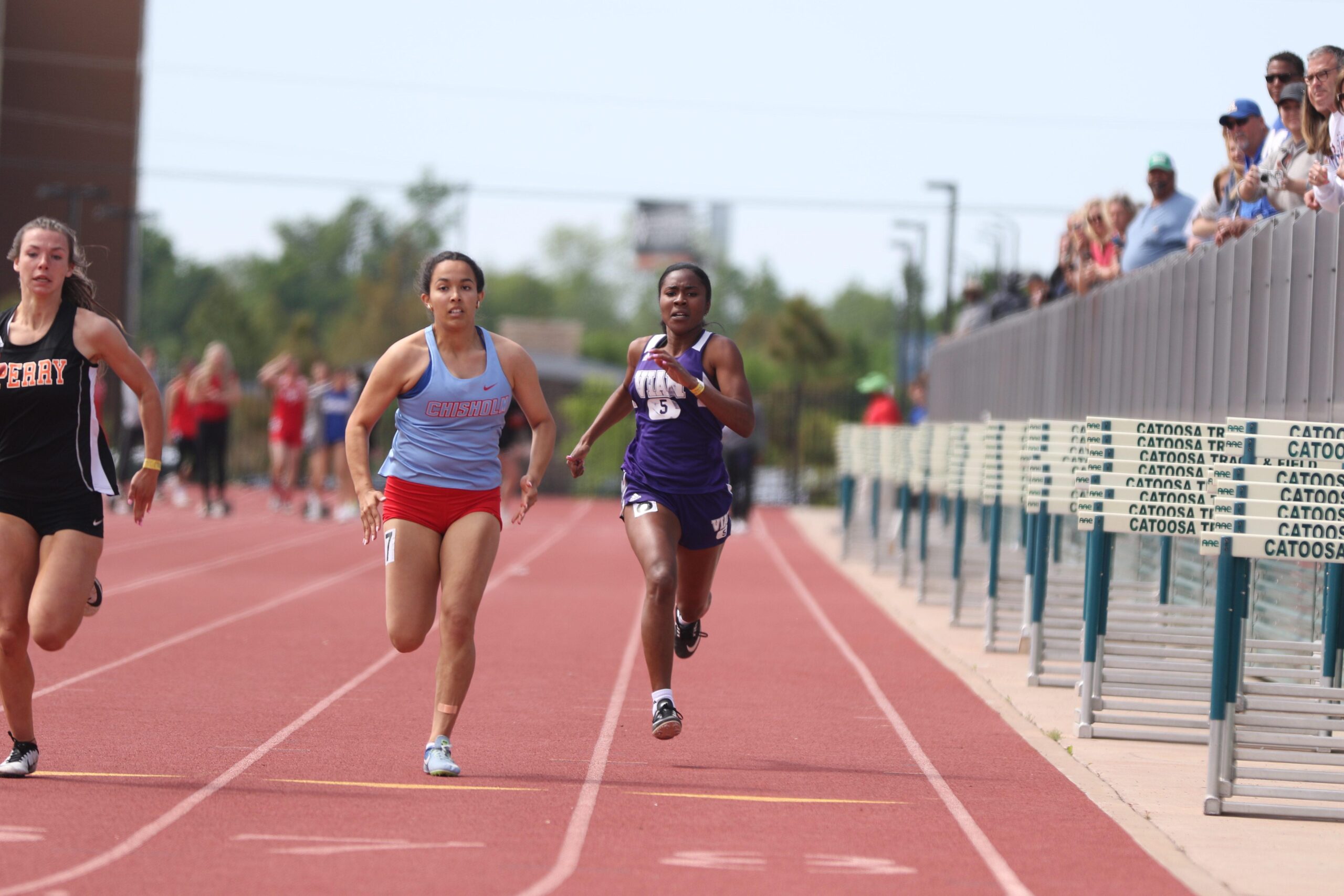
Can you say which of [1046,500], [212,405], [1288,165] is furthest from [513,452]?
[1288,165]

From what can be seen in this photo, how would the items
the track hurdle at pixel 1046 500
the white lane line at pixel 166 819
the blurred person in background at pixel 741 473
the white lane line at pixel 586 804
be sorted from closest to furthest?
the white lane line at pixel 166 819 < the white lane line at pixel 586 804 < the track hurdle at pixel 1046 500 < the blurred person in background at pixel 741 473

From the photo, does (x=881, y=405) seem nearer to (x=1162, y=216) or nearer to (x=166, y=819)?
(x=1162, y=216)

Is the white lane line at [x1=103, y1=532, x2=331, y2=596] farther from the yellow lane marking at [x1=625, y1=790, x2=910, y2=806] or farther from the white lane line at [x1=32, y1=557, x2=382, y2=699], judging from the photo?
the yellow lane marking at [x1=625, y1=790, x2=910, y2=806]

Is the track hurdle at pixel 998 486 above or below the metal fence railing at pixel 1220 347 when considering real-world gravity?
below

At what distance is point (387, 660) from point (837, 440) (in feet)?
39.9

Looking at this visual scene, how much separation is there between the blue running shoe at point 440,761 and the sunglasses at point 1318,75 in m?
5.18

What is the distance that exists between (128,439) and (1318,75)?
915 inches

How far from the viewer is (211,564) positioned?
59.1 ft

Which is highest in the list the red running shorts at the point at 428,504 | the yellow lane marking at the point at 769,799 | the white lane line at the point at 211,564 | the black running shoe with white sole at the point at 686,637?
the red running shorts at the point at 428,504

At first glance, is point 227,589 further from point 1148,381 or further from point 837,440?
point 837,440

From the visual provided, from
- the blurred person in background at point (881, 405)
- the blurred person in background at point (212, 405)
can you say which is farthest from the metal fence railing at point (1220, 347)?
the blurred person in background at point (212, 405)

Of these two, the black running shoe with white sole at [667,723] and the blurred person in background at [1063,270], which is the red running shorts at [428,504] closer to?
the black running shoe with white sole at [667,723]

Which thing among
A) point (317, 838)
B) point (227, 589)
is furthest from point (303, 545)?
point (317, 838)

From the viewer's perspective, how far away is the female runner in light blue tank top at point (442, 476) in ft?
23.5
